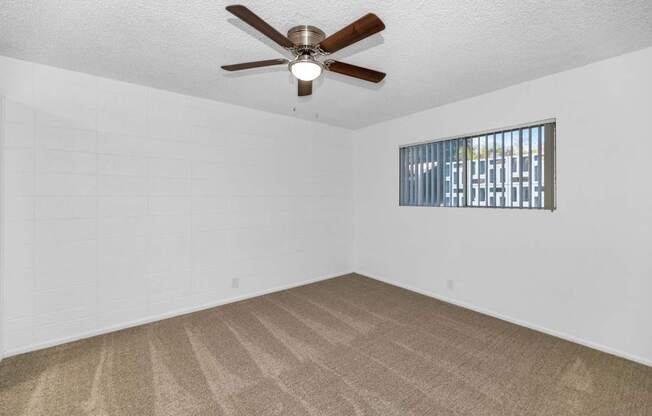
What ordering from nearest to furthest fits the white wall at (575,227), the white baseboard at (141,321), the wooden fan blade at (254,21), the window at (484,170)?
the wooden fan blade at (254,21), the white wall at (575,227), the white baseboard at (141,321), the window at (484,170)

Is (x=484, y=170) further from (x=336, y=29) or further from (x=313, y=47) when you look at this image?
(x=313, y=47)

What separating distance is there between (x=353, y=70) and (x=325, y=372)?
232cm

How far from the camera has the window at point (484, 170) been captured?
2959mm

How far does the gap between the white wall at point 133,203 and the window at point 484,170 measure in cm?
174

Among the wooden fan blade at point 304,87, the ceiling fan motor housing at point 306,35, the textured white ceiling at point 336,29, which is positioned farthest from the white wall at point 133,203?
the ceiling fan motor housing at point 306,35

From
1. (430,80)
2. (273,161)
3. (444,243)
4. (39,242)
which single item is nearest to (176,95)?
(273,161)

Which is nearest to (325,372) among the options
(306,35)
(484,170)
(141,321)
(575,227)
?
(141,321)

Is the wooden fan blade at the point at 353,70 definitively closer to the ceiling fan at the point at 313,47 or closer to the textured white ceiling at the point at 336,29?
the ceiling fan at the point at 313,47

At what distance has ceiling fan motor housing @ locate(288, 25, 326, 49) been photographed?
1.92m

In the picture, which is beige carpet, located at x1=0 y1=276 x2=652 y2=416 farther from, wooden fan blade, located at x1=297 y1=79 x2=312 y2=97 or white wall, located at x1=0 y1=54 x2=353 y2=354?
wooden fan blade, located at x1=297 y1=79 x2=312 y2=97

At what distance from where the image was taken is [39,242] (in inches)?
101

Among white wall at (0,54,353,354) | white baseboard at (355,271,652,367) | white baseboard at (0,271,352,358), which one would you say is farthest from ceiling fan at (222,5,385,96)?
white baseboard at (355,271,652,367)

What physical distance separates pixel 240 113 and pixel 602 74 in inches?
151

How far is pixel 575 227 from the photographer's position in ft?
8.79
